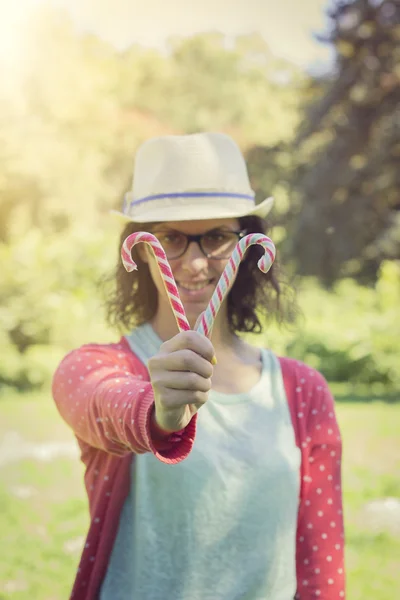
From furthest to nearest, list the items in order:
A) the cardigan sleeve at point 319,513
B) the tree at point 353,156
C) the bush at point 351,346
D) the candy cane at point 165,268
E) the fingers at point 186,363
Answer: the tree at point 353,156
the bush at point 351,346
the cardigan sleeve at point 319,513
the candy cane at point 165,268
the fingers at point 186,363

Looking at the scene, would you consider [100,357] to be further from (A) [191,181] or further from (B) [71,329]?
(B) [71,329]

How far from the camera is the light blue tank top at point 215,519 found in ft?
4.93

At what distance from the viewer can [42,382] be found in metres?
7.44

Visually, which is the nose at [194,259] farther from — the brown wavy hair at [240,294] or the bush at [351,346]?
the bush at [351,346]

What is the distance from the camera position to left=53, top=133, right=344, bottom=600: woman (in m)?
1.50

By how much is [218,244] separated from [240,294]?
11.5 inches

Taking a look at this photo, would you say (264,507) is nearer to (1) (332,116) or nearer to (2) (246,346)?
(2) (246,346)

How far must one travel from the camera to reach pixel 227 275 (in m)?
1.19

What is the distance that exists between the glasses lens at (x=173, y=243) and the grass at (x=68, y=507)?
2.53 m

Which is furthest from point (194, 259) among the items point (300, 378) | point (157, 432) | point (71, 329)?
point (71, 329)

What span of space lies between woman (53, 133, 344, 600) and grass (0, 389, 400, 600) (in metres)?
2.24

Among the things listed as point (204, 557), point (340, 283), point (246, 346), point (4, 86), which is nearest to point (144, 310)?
point (246, 346)

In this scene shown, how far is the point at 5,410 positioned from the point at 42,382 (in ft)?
2.55

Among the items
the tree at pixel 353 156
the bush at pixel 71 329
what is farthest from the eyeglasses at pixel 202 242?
the tree at pixel 353 156
